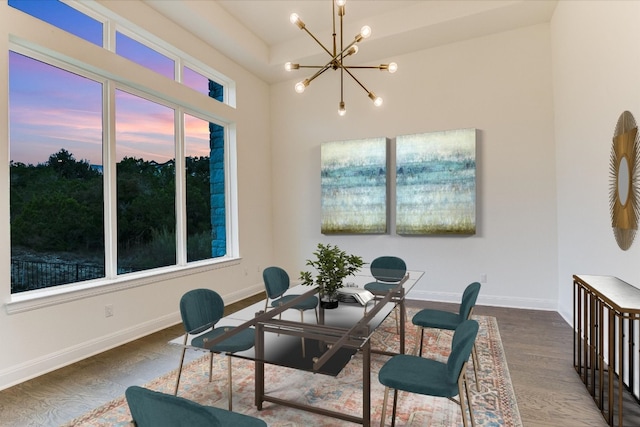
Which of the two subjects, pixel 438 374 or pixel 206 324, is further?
pixel 206 324

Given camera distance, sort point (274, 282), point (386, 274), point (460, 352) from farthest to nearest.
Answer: point (386, 274) → point (274, 282) → point (460, 352)

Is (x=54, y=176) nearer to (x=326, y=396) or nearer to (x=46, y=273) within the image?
(x=46, y=273)

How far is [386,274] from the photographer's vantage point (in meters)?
3.66

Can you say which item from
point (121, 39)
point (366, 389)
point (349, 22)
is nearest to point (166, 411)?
point (366, 389)

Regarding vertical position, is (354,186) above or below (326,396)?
above

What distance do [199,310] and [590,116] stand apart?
3941 mm

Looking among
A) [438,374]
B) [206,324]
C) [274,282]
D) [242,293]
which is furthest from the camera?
[242,293]

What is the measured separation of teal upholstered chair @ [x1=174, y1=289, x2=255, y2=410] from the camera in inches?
85.0

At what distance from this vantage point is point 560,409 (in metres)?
2.29

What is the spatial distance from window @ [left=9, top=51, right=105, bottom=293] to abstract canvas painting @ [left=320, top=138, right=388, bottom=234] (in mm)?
3323

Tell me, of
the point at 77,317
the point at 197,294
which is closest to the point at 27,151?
the point at 77,317

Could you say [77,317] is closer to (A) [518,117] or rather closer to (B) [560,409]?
(B) [560,409]

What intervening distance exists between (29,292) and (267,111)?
4533mm

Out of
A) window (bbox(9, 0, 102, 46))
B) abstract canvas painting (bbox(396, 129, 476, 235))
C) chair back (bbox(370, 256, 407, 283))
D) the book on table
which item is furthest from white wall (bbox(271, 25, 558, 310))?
window (bbox(9, 0, 102, 46))
